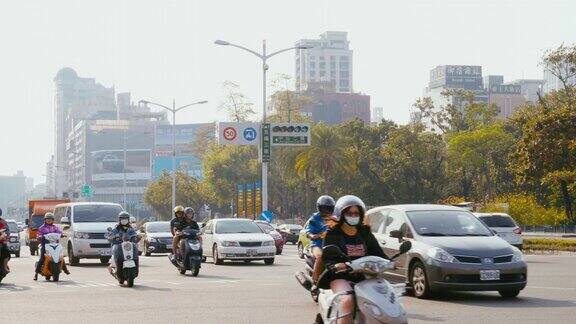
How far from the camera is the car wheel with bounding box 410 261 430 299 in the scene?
18.2m

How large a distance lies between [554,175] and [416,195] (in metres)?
27.3

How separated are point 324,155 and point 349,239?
75.1 m

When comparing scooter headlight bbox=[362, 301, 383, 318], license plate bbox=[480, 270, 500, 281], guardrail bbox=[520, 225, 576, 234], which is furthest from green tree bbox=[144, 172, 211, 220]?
scooter headlight bbox=[362, 301, 383, 318]

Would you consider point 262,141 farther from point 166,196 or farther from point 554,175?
point 166,196

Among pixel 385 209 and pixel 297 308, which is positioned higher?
pixel 385 209

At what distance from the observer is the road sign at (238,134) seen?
235 feet

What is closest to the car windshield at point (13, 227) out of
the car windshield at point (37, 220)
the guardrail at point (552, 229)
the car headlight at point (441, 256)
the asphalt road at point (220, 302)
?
the car windshield at point (37, 220)

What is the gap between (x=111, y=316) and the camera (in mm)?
16078

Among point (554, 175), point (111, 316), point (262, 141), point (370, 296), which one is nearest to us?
point (370, 296)

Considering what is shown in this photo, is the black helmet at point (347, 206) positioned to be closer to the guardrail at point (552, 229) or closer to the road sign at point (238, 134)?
the road sign at point (238, 134)

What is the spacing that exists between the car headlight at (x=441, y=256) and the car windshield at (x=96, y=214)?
57.3ft

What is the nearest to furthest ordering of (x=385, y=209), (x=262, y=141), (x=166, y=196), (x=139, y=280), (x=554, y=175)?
(x=385, y=209) < (x=139, y=280) < (x=262, y=141) < (x=554, y=175) < (x=166, y=196)

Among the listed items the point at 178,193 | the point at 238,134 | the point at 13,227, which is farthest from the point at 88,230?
the point at 178,193

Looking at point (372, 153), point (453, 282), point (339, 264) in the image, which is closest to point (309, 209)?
point (372, 153)
